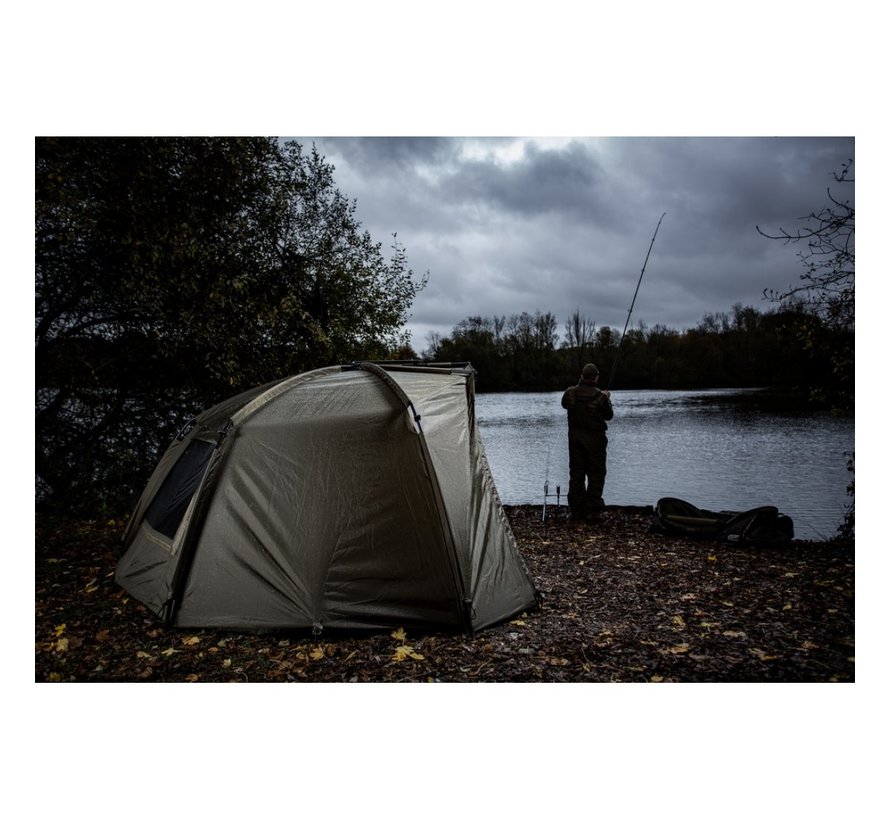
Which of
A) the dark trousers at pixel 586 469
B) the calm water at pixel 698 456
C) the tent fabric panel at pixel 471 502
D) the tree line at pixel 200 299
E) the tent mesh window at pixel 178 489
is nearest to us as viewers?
the tent fabric panel at pixel 471 502

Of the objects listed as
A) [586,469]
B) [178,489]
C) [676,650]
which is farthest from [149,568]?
[586,469]

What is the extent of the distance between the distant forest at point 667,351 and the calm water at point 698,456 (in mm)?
1079

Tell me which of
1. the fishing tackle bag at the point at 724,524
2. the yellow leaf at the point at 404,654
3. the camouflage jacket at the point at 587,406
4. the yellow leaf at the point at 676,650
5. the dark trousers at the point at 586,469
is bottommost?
the yellow leaf at the point at 676,650

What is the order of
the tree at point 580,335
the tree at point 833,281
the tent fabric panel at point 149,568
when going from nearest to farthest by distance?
1. the tent fabric panel at point 149,568
2. the tree at point 833,281
3. the tree at point 580,335

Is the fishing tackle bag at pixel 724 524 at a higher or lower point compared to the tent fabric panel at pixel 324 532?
lower

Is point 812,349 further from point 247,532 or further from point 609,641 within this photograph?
point 247,532

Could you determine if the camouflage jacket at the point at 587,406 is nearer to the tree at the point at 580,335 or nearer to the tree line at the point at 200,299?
the tree line at the point at 200,299

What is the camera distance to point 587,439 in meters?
7.53

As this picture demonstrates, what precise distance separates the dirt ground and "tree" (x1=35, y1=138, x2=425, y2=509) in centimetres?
214

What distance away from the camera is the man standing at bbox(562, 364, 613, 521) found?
7465mm

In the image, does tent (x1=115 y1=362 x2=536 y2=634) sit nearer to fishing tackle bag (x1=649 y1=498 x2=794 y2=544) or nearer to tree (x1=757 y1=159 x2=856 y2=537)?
fishing tackle bag (x1=649 y1=498 x2=794 y2=544)

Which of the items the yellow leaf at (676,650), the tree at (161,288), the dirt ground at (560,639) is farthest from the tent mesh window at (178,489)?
the yellow leaf at (676,650)

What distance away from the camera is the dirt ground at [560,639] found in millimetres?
3432

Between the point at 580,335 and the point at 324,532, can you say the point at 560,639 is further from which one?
the point at 580,335
